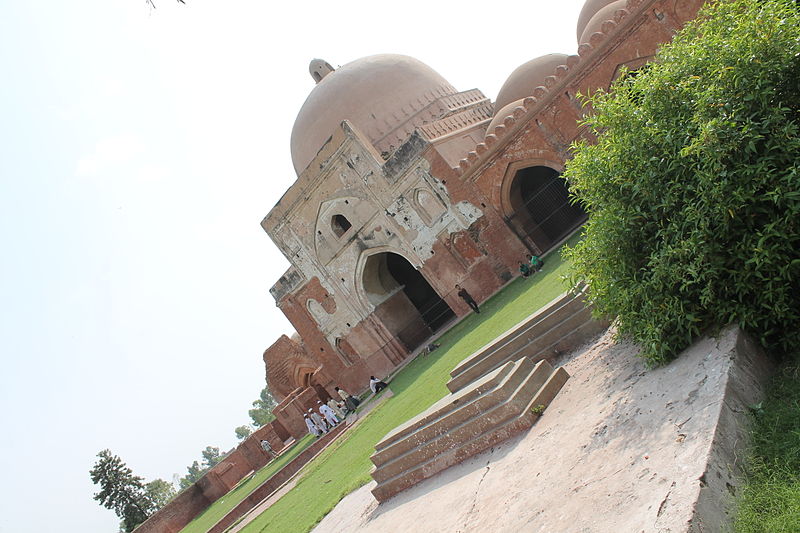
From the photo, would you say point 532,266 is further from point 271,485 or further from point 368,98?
point 368,98

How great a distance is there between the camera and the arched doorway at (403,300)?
20953 millimetres

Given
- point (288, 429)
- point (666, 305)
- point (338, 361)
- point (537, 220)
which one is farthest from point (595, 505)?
point (288, 429)

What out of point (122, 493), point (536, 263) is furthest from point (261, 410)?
point (536, 263)

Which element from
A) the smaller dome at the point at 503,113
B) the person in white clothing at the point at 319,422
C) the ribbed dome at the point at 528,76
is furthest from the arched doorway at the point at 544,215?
the person in white clothing at the point at 319,422

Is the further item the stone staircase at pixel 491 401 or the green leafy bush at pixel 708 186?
the stone staircase at pixel 491 401

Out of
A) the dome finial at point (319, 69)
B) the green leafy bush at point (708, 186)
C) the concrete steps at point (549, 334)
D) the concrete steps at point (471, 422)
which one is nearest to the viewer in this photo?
the green leafy bush at point (708, 186)

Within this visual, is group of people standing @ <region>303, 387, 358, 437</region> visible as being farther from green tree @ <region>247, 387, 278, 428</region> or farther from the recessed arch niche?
green tree @ <region>247, 387, 278, 428</region>

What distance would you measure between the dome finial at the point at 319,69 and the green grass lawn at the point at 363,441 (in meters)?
15.0

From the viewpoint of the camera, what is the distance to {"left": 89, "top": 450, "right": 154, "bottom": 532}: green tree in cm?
3116

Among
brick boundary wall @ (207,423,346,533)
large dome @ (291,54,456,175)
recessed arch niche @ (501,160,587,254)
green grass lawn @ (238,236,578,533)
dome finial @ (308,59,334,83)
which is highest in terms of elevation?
dome finial @ (308,59,334,83)

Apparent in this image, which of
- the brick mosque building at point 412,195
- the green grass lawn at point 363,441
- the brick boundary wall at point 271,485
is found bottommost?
the green grass lawn at point 363,441

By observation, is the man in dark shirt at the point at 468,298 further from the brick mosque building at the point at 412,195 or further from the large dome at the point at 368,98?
the large dome at the point at 368,98

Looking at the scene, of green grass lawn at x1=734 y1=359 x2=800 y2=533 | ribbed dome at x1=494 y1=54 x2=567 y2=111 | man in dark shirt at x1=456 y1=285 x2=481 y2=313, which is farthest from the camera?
ribbed dome at x1=494 y1=54 x2=567 y2=111

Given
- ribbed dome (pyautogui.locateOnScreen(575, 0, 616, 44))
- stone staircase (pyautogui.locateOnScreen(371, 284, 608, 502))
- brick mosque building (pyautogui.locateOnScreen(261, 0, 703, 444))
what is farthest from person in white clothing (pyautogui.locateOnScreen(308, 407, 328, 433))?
ribbed dome (pyautogui.locateOnScreen(575, 0, 616, 44))
